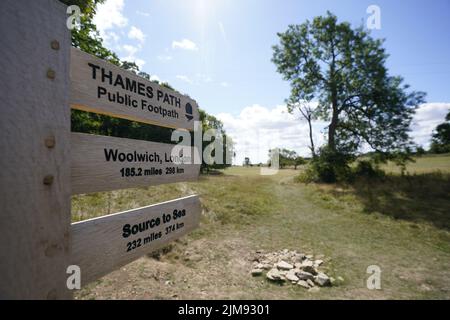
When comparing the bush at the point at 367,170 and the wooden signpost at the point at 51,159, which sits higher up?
the wooden signpost at the point at 51,159

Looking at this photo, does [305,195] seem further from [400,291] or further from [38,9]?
[38,9]

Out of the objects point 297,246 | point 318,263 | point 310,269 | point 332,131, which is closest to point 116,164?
point 310,269

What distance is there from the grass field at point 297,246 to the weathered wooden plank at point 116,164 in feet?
9.33

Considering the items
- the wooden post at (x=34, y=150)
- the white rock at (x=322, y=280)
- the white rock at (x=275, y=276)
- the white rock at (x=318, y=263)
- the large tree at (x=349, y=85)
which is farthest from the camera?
the large tree at (x=349, y=85)

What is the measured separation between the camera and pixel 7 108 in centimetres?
103

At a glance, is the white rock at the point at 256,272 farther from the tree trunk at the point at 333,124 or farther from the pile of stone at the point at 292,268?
the tree trunk at the point at 333,124

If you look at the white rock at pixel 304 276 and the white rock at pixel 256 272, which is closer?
the white rock at pixel 304 276

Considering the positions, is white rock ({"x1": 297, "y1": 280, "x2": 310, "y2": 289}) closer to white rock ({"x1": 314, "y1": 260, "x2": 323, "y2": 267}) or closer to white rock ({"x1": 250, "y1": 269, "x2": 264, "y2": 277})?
white rock ({"x1": 250, "y1": 269, "x2": 264, "y2": 277})

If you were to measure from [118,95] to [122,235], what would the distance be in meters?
1.18

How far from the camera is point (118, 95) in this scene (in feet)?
5.93

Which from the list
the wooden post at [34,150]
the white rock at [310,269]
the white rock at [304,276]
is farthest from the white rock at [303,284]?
the wooden post at [34,150]

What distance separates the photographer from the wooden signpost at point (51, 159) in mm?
1032

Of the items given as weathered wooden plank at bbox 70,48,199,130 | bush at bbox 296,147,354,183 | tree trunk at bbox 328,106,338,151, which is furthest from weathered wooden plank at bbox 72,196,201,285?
tree trunk at bbox 328,106,338,151

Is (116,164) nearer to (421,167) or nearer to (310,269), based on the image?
(310,269)
